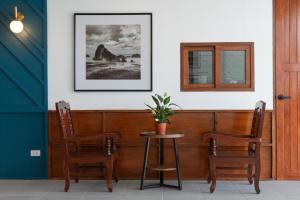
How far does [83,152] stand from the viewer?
5520 mm

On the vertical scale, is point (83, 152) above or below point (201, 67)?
below

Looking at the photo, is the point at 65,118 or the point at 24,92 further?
the point at 24,92

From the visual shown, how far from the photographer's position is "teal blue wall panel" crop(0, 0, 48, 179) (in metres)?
5.91

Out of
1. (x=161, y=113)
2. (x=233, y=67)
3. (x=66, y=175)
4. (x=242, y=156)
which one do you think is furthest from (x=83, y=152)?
(x=233, y=67)

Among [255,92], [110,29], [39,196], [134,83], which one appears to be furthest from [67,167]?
[255,92]

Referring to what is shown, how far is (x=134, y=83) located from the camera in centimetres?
589

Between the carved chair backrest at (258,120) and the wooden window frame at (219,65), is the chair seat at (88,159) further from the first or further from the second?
the carved chair backrest at (258,120)

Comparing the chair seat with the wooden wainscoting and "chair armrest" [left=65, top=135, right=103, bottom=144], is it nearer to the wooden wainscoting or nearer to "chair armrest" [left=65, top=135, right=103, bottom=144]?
"chair armrest" [left=65, top=135, right=103, bottom=144]

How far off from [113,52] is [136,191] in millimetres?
1884

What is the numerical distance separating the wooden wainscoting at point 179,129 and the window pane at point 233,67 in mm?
448

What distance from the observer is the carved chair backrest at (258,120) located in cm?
519

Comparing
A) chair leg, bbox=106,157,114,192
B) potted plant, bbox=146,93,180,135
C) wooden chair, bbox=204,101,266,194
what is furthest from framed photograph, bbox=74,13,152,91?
wooden chair, bbox=204,101,266,194

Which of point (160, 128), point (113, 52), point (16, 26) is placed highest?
point (16, 26)

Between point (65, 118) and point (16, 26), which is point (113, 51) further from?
point (16, 26)
